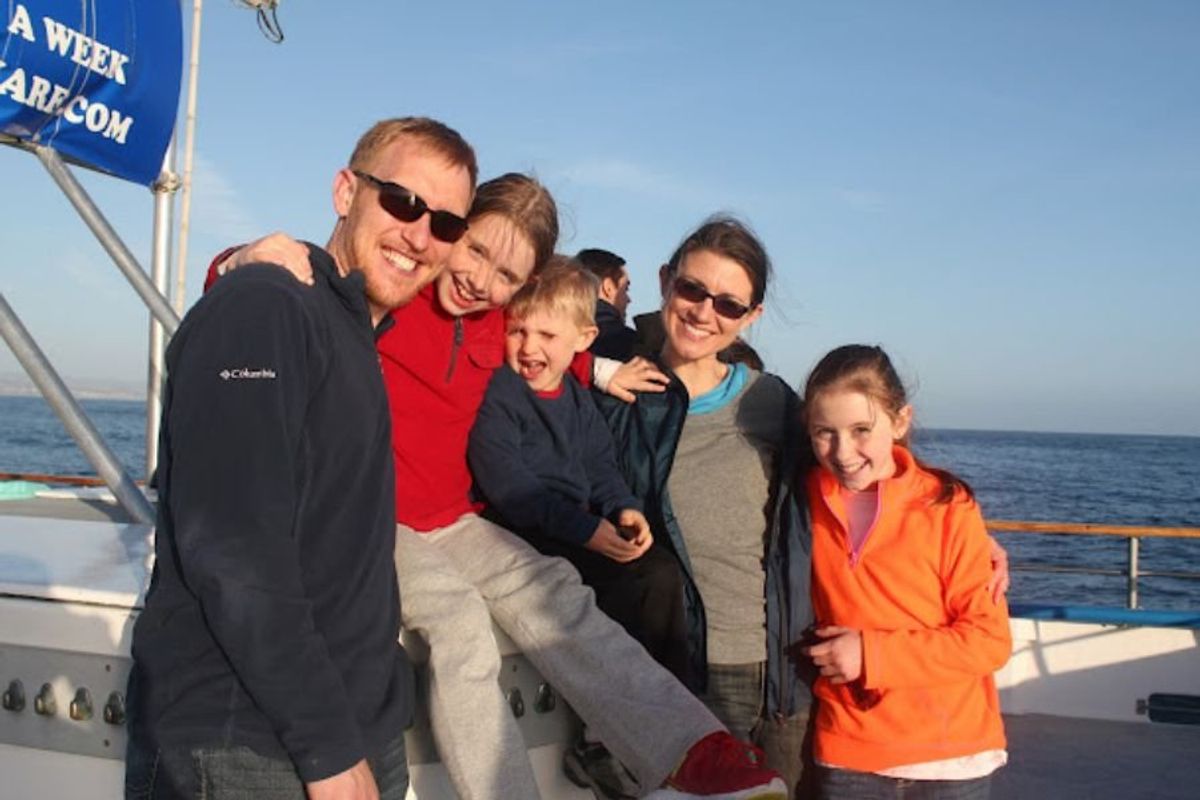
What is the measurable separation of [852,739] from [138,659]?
154 cm

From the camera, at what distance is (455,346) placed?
109 inches

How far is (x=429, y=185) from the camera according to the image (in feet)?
7.02

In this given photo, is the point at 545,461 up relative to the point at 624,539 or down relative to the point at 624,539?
up

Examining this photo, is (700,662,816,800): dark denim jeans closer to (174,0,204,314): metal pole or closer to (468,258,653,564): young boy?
(468,258,653,564): young boy

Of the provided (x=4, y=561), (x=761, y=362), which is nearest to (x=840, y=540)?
(x=4, y=561)

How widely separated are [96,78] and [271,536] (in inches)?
110

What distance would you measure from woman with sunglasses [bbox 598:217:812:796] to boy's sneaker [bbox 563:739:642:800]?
0.30 metres

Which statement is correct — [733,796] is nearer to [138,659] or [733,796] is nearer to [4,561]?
[138,659]

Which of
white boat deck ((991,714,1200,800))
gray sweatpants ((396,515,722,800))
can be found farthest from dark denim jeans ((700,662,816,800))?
white boat deck ((991,714,1200,800))

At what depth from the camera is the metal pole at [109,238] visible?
3.79 metres

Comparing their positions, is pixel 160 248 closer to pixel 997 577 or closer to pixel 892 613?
pixel 892 613

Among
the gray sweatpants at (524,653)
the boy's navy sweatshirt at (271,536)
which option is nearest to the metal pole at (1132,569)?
the gray sweatpants at (524,653)

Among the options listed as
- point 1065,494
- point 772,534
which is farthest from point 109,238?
point 1065,494

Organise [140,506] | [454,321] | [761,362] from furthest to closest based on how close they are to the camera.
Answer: [761,362]
[140,506]
[454,321]
